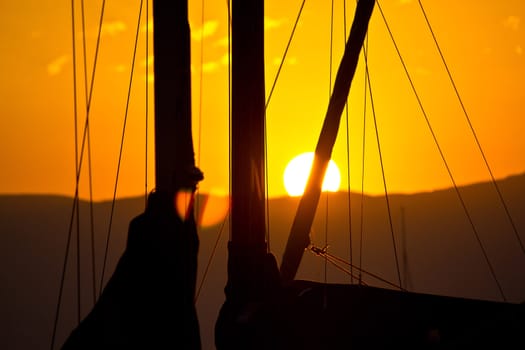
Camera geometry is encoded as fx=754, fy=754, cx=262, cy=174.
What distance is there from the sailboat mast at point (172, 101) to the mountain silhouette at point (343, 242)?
27903 mm

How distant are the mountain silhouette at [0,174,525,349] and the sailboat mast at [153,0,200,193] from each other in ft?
91.5

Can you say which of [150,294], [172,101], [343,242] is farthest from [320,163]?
[343,242]

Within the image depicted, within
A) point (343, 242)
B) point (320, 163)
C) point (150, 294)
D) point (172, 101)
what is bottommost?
point (150, 294)

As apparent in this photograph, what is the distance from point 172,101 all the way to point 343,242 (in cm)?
4955

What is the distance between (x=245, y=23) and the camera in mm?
8586

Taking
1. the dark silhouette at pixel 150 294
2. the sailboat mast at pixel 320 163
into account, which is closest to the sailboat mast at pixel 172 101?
the dark silhouette at pixel 150 294

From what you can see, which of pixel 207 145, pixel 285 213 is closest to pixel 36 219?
pixel 285 213

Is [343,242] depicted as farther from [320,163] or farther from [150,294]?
[150,294]

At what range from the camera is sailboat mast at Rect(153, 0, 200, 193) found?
7707mm

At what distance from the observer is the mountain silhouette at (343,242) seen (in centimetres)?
3972

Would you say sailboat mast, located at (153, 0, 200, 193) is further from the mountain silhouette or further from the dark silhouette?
the mountain silhouette

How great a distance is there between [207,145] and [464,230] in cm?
3733

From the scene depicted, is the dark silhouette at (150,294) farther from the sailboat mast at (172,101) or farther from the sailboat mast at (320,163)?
the sailboat mast at (320,163)

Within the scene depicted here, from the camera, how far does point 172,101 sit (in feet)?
25.5
